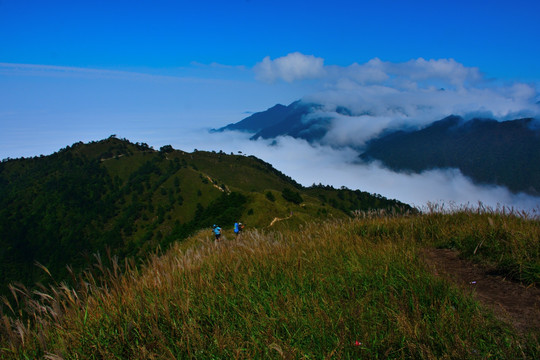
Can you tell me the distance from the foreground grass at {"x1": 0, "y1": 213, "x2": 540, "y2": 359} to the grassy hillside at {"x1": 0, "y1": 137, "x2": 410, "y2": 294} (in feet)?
160

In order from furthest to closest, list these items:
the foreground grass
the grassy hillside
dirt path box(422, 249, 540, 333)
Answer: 1. the grassy hillside
2. dirt path box(422, 249, 540, 333)
3. the foreground grass

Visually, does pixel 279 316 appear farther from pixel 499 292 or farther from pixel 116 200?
pixel 116 200

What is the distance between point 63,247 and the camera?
107 m

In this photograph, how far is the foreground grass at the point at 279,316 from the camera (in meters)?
2.47

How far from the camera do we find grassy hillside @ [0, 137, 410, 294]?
87625 millimetres

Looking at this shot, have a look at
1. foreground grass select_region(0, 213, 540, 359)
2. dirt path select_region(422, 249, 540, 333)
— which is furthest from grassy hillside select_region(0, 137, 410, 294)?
foreground grass select_region(0, 213, 540, 359)

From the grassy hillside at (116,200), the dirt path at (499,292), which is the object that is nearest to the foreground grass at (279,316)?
the dirt path at (499,292)

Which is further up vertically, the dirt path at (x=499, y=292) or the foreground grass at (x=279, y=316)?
the foreground grass at (x=279, y=316)

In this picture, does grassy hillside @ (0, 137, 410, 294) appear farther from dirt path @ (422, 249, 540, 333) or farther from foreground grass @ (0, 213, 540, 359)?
foreground grass @ (0, 213, 540, 359)

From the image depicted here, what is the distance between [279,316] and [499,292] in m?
2.85

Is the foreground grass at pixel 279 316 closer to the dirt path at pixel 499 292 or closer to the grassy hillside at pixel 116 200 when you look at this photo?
the dirt path at pixel 499 292

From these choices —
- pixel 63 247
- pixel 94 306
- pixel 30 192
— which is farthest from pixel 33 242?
pixel 94 306

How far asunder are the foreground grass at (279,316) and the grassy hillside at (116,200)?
48901 mm

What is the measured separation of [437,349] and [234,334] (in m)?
1.64
